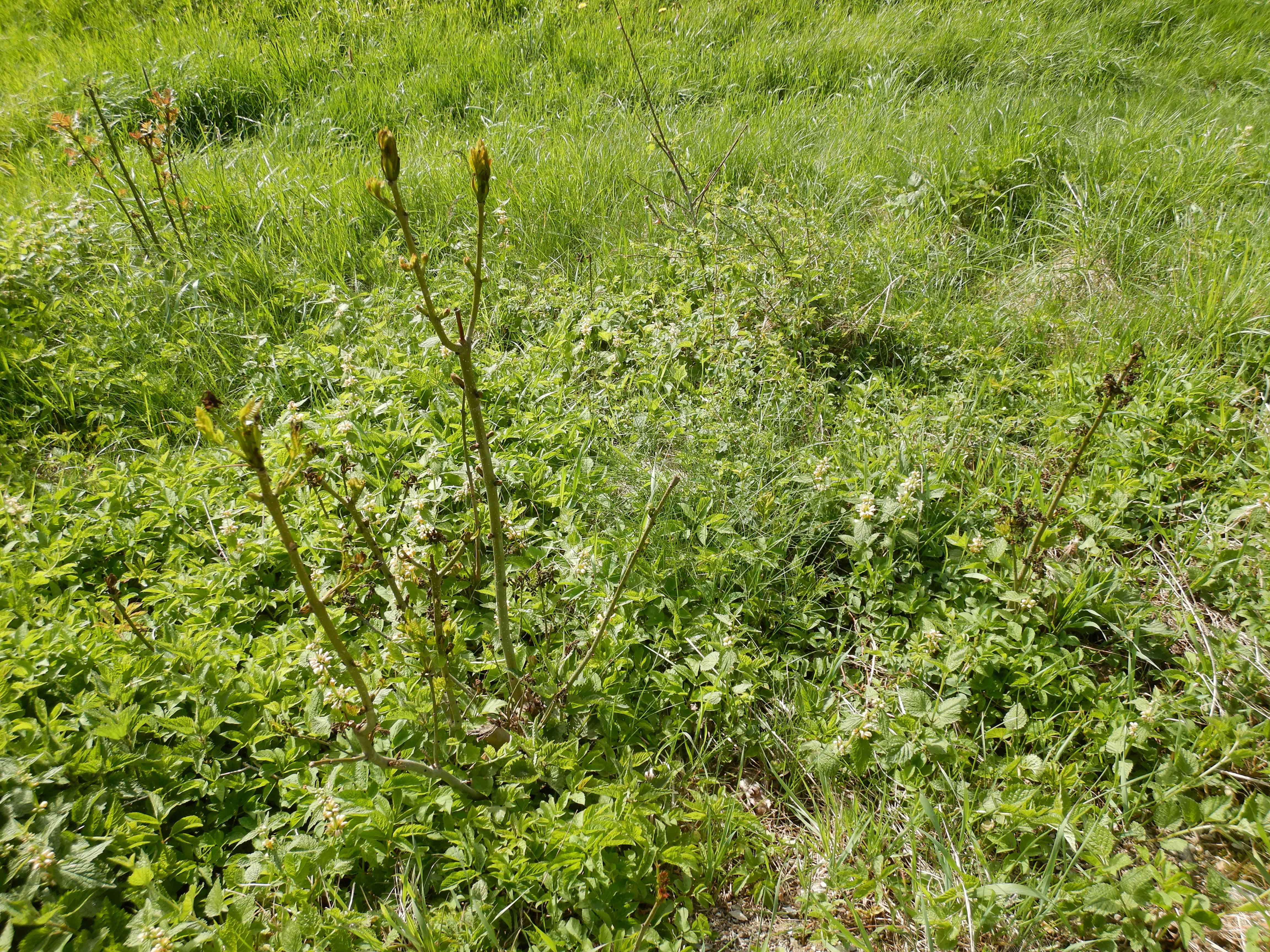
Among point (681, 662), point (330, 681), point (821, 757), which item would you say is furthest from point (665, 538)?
point (330, 681)

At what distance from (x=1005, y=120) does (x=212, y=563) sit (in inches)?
175

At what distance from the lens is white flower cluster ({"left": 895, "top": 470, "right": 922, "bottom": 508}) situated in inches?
89.7

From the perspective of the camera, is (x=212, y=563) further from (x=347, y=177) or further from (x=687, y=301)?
(x=347, y=177)

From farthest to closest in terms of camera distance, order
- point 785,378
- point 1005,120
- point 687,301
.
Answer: point 1005,120
point 687,301
point 785,378

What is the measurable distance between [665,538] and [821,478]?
56 centimetres

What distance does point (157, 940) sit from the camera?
4.53 feet

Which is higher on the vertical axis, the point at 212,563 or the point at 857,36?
the point at 857,36

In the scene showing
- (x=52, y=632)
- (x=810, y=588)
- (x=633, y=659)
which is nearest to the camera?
(x=52, y=632)

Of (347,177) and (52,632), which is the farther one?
(347,177)

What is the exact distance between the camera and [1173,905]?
1527 mm

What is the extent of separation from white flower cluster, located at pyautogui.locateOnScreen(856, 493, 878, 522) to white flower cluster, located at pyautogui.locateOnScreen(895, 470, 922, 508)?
3.1 inches

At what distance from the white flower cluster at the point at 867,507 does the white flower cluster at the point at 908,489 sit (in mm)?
78

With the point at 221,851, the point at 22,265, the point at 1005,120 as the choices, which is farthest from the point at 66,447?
the point at 1005,120

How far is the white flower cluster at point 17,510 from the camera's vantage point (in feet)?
7.23
